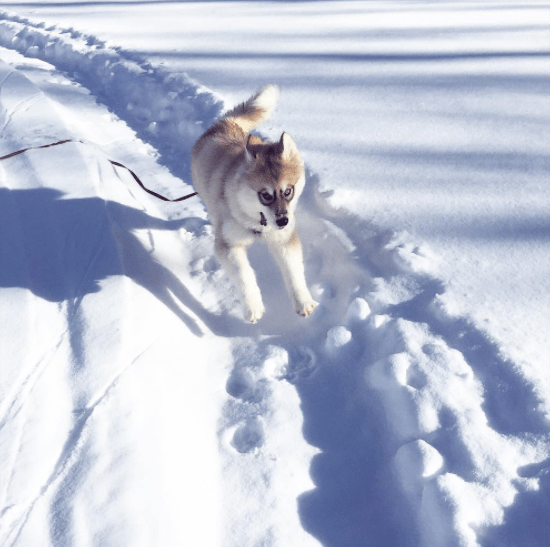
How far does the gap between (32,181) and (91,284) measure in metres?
1.29

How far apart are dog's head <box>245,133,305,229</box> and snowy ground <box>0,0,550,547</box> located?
2.03ft

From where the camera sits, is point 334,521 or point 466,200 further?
point 466,200

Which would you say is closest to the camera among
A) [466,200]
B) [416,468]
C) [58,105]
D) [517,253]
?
[416,468]

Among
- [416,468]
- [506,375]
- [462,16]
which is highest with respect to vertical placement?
[462,16]

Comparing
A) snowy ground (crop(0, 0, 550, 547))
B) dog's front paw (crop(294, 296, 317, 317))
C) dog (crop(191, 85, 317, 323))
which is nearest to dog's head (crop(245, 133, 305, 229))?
dog (crop(191, 85, 317, 323))

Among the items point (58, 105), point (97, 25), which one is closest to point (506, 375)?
point (58, 105)

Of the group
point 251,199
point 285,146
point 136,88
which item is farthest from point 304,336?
point 136,88

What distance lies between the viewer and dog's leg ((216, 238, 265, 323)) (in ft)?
8.63

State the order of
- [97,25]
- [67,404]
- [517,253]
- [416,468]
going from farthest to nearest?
[97,25] → [517,253] → [67,404] → [416,468]

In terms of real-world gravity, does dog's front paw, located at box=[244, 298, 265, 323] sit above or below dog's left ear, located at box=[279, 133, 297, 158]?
below

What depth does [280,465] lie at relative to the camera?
2031 mm

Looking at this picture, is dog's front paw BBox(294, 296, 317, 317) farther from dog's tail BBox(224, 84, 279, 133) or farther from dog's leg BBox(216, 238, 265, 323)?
dog's tail BBox(224, 84, 279, 133)

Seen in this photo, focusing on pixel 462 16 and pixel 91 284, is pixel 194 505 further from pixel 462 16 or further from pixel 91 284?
pixel 462 16

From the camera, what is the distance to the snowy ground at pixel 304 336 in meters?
1.84
